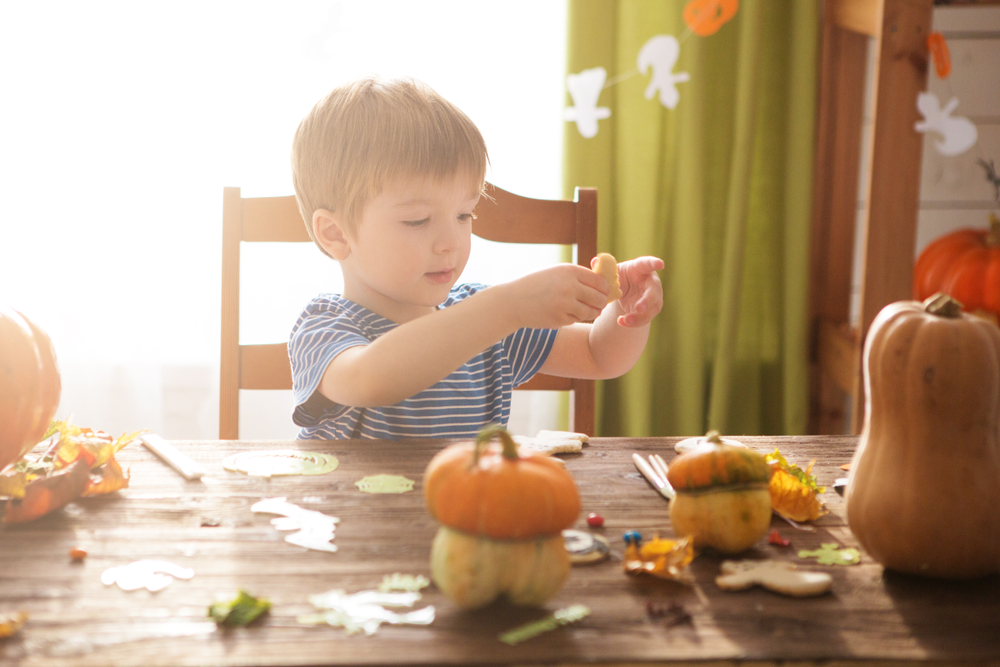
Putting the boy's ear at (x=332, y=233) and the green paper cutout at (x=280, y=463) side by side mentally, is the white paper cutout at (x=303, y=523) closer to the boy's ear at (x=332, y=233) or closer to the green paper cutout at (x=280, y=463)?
the green paper cutout at (x=280, y=463)

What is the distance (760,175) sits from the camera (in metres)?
1.78

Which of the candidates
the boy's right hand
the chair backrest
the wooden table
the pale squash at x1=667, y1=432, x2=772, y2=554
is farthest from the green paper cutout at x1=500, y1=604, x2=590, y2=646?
the chair backrest

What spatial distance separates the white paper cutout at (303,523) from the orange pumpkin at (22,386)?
19 cm

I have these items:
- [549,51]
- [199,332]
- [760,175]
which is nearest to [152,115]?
[199,332]

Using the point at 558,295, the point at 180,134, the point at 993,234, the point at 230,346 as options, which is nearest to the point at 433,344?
the point at 558,295

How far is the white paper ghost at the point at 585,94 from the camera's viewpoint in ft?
5.47

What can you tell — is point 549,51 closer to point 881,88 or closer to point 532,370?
point 881,88

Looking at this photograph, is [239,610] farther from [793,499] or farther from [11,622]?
[793,499]

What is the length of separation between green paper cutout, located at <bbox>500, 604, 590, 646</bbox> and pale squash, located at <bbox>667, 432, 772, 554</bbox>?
0.11 m

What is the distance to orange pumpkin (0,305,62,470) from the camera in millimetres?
612

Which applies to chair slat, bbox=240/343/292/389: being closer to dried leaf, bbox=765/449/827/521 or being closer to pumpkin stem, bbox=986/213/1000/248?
dried leaf, bbox=765/449/827/521

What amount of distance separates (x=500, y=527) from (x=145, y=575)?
0.22 metres

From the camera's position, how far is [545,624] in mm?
434

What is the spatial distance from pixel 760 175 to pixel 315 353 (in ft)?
4.09
